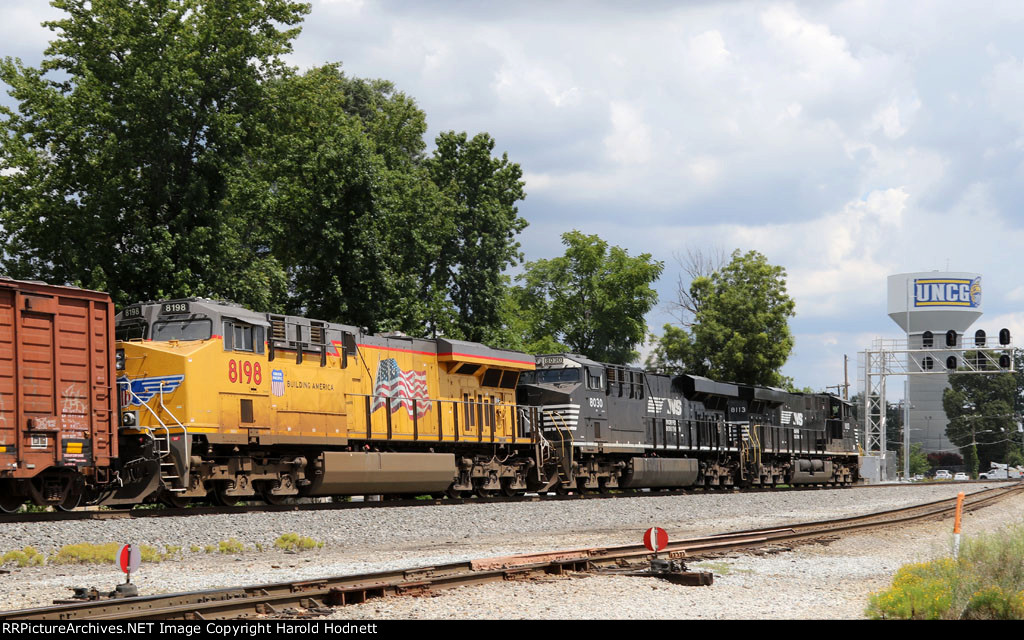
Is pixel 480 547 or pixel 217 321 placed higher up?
pixel 217 321

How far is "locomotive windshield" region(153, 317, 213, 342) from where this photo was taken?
17875 millimetres

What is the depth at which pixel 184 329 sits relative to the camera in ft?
58.8

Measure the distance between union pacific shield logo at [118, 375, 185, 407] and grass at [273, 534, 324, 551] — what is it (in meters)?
4.33

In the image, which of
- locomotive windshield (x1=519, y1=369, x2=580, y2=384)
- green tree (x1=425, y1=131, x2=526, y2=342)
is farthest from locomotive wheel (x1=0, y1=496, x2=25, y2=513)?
green tree (x1=425, y1=131, x2=526, y2=342)

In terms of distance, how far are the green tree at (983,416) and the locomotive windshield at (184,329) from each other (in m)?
115

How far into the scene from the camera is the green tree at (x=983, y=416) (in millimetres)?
118500

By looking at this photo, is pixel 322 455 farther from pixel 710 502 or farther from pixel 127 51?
pixel 127 51

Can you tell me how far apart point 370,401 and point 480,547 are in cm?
711

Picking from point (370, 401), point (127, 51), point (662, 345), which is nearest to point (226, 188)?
point (127, 51)

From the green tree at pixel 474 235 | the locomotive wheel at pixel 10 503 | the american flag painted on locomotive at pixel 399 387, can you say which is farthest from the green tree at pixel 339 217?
the locomotive wheel at pixel 10 503

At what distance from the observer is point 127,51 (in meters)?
30.3

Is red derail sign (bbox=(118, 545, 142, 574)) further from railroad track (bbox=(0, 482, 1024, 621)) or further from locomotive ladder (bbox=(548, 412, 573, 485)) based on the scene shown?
locomotive ladder (bbox=(548, 412, 573, 485))

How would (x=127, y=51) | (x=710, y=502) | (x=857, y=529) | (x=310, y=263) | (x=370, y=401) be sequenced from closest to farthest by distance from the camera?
(x=857, y=529), (x=370, y=401), (x=710, y=502), (x=127, y=51), (x=310, y=263)

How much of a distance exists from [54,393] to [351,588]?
8948 millimetres
